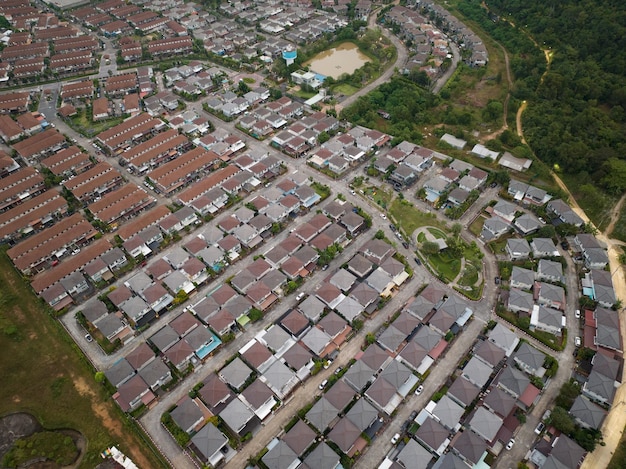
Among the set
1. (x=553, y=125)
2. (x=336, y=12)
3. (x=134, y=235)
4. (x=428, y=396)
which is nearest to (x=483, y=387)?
(x=428, y=396)

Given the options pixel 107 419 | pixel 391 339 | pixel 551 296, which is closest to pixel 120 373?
pixel 107 419

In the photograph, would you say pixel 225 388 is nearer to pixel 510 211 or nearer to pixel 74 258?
pixel 74 258

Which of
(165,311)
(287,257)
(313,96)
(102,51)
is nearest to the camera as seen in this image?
(165,311)

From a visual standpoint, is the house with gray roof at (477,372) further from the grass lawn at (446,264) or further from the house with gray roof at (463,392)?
the grass lawn at (446,264)

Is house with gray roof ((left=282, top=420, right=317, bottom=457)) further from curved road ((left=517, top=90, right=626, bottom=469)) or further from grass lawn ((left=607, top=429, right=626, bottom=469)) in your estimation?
grass lawn ((left=607, top=429, right=626, bottom=469))

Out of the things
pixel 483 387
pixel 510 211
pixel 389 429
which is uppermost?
pixel 510 211

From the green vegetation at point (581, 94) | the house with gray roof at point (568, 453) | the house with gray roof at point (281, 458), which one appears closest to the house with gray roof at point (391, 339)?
the house with gray roof at point (281, 458)

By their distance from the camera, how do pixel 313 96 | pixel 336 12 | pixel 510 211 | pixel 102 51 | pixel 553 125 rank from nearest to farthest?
pixel 510 211
pixel 553 125
pixel 313 96
pixel 102 51
pixel 336 12

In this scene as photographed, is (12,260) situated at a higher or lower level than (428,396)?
lower

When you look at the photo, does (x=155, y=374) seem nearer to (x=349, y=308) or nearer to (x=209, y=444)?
(x=209, y=444)
